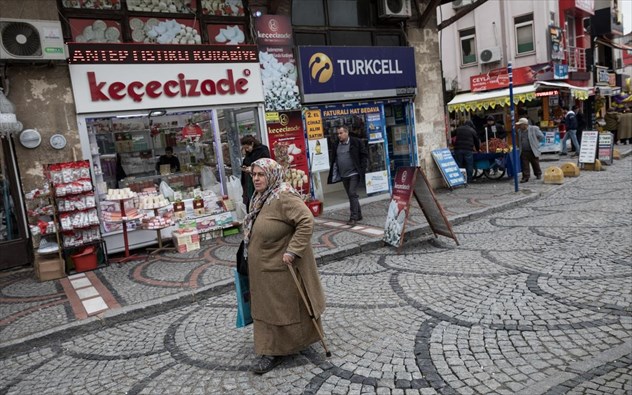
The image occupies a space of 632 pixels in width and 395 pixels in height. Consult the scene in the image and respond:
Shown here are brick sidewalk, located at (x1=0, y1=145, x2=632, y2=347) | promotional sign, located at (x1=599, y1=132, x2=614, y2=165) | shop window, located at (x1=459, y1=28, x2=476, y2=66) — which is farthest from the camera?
shop window, located at (x1=459, y1=28, x2=476, y2=66)

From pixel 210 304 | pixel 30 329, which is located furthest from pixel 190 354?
pixel 30 329

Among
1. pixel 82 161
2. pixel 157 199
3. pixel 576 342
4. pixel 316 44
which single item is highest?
pixel 316 44

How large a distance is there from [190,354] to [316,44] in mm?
8009

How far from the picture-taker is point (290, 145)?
10.1m

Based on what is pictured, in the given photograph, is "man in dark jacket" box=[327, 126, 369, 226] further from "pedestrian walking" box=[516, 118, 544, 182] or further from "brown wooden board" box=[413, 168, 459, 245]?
"pedestrian walking" box=[516, 118, 544, 182]

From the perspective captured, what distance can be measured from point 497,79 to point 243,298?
17.8 metres

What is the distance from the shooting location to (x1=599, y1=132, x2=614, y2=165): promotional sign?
14.4 m

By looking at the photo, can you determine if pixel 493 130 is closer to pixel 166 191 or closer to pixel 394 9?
pixel 394 9

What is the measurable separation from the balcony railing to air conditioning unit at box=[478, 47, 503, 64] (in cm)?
370

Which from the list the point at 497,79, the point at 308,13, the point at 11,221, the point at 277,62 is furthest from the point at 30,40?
the point at 497,79

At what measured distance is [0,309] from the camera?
5719mm

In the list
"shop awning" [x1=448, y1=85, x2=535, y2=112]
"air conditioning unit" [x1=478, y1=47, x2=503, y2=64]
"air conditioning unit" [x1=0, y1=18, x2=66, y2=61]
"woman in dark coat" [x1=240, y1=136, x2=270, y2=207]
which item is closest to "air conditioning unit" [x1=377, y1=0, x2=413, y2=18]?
"woman in dark coat" [x1=240, y1=136, x2=270, y2=207]

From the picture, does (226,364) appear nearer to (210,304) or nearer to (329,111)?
(210,304)

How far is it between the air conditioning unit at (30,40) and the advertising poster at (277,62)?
368 cm
